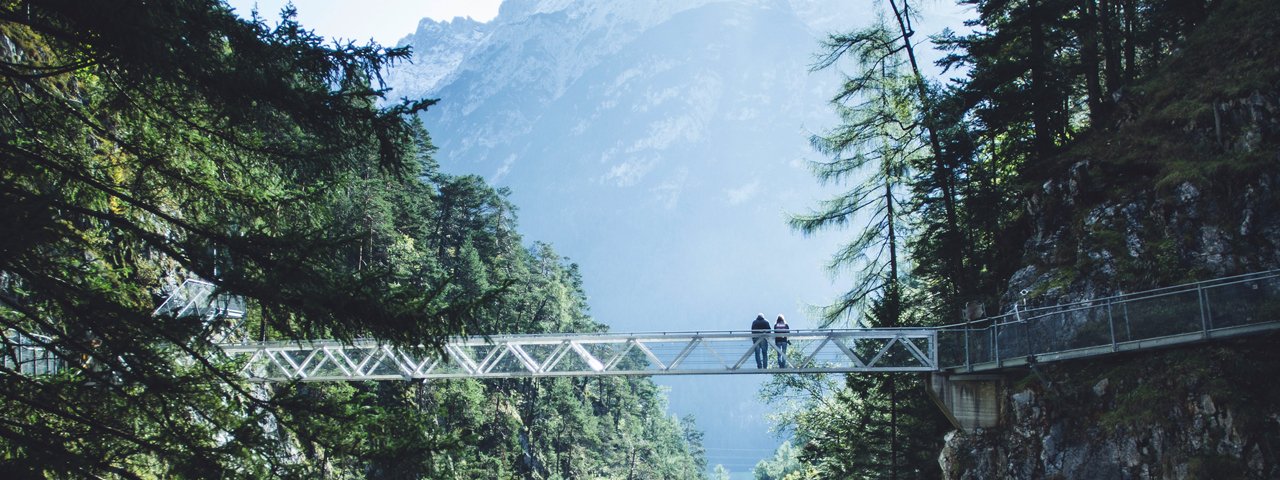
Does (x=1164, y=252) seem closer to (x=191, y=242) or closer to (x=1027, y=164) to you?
(x=1027, y=164)

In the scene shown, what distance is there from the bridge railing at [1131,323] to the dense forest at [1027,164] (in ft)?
1.94

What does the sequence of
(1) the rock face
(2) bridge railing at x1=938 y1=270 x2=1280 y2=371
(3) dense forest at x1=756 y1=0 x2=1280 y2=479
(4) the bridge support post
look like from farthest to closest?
(4) the bridge support post → (3) dense forest at x1=756 y1=0 x2=1280 y2=479 → (2) bridge railing at x1=938 y1=270 x2=1280 y2=371 → (1) the rock face

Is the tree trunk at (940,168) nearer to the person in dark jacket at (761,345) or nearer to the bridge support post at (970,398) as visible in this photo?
the bridge support post at (970,398)

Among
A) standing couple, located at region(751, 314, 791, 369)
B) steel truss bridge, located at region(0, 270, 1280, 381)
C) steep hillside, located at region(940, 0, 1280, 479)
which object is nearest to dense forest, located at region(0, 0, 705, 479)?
steel truss bridge, located at region(0, 270, 1280, 381)

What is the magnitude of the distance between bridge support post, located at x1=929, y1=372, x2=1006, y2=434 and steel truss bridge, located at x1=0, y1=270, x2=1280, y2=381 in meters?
0.36

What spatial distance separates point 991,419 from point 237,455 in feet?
47.2

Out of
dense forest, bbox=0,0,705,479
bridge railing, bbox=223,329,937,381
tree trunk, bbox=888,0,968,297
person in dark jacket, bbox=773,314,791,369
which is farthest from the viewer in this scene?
tree trunk, bbox=888,0,968,297

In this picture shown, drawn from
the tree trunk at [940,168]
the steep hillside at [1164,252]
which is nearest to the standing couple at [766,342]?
the steep hillside at [1164,252]

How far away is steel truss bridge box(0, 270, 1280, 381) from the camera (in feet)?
37.7

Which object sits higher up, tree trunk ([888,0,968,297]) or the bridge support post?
tree trunk ([888,0,968,297])

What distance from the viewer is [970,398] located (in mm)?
16375

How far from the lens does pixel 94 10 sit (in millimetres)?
4820

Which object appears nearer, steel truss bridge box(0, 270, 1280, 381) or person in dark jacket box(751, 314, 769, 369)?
steel truss bridge box(0, 270, 1280, 381)

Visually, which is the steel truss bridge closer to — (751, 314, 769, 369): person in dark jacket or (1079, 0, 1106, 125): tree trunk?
(751, 314, 769, 369): person in dark jacket
